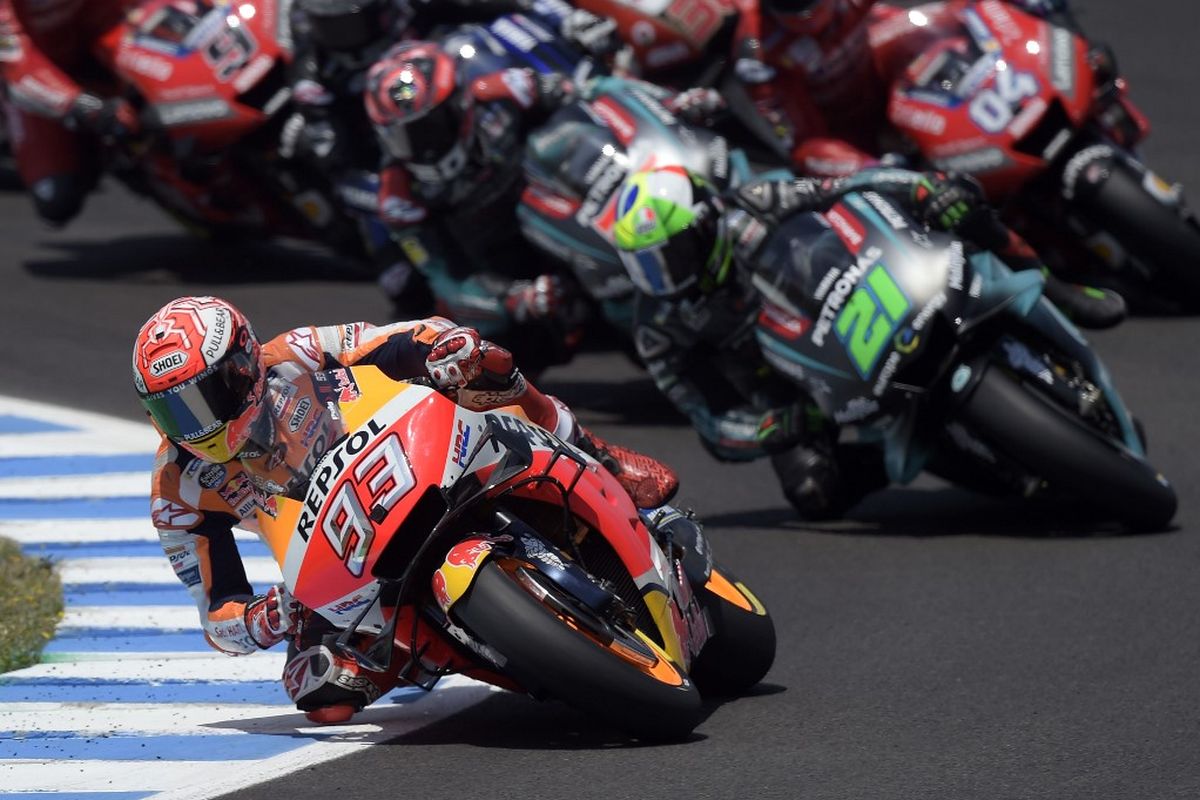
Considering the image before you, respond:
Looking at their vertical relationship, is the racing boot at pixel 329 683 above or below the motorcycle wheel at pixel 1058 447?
below

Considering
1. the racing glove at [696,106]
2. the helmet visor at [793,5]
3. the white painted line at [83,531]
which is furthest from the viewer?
the helmet visor at [793,5]

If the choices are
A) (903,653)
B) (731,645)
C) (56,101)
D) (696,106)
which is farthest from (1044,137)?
(56,101)

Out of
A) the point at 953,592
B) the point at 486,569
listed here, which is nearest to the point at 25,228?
the point at 953,592

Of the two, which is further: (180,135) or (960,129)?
(180,135)

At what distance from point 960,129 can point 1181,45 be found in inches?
234

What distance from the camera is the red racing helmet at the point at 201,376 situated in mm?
5000

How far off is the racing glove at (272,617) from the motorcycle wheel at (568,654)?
2.15 ft

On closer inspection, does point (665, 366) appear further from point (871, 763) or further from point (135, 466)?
point (871, 763)

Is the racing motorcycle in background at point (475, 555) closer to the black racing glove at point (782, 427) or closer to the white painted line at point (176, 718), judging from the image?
the white painted line at point (176, 718)

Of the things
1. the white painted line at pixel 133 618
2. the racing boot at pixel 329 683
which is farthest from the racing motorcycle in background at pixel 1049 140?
the racing boot at pixel 329 683

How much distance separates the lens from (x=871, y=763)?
502 centimetres

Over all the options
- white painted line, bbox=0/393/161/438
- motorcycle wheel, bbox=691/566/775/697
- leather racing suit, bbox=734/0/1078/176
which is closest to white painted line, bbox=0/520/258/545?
white painted line, bbox=0/393/161/438

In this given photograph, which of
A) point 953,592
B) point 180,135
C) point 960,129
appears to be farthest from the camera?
point 180,135

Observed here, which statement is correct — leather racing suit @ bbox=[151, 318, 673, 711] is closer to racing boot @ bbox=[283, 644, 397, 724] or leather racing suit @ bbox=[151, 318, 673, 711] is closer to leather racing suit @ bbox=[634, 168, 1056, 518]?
racing boot @ bbox=[283, 644, 397, 724]
